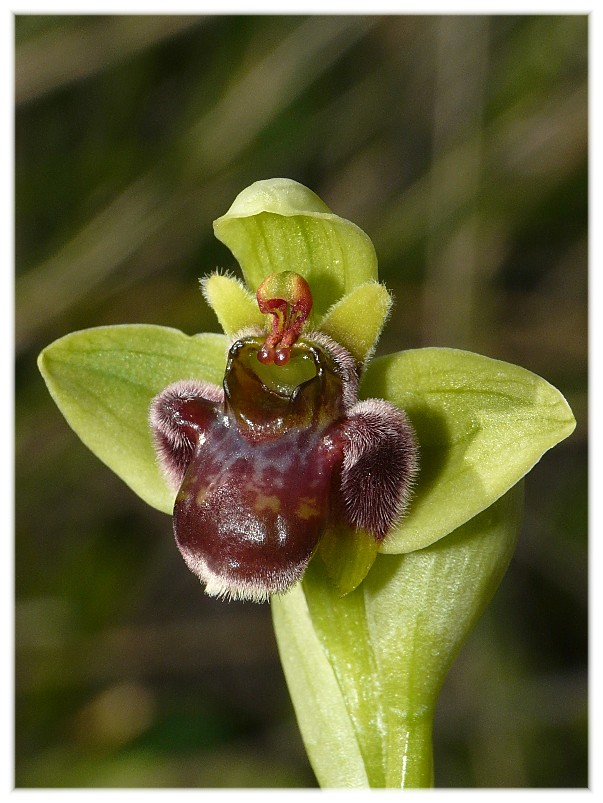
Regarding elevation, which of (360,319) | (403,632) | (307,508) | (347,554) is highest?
(360,319)

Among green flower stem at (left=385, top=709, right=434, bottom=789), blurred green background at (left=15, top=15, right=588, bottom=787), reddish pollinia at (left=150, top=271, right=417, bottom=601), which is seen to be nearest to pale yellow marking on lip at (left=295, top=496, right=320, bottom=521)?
reddish pollinia at (left=150, top=271, right=417, bottom=601)

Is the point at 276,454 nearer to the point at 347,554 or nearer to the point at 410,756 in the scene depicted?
the point at 347,554

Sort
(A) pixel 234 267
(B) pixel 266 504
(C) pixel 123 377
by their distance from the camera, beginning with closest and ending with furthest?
1. (B) pixel 266 504
2. (C) pixel 123 377
3. (A) pixel 234 267

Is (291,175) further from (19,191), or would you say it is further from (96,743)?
(96,743)

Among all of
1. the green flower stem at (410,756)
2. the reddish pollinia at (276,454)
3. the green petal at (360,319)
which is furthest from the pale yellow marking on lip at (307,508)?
the green flower stem at (410,756)

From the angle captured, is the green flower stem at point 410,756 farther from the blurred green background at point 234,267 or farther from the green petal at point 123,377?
the blurred green background at point 234,267

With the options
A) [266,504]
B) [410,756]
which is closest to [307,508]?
[266,504]
